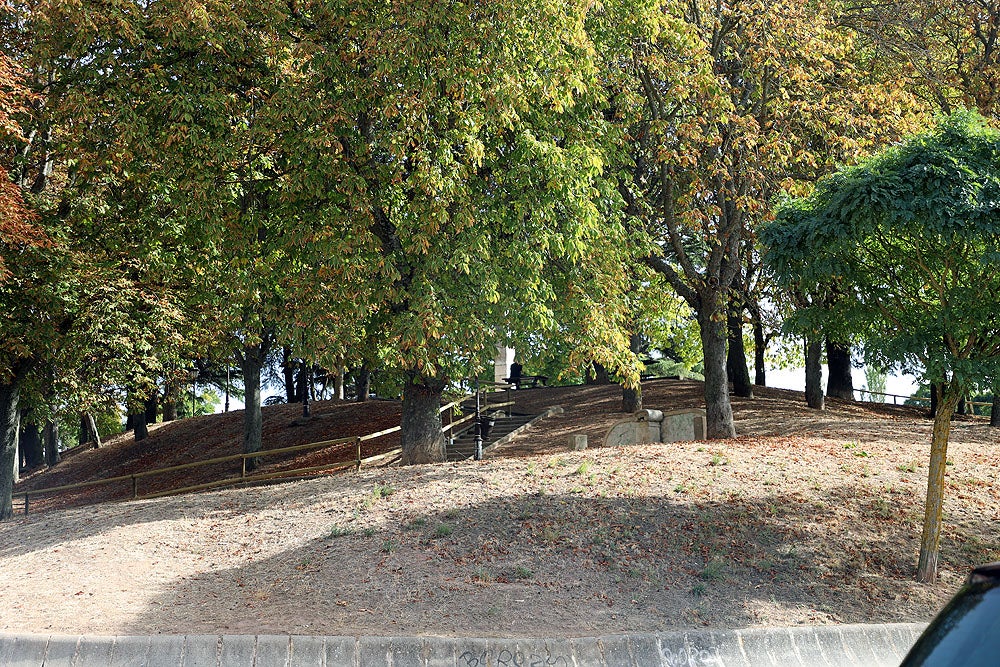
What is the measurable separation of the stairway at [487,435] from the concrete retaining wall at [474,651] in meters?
13.4

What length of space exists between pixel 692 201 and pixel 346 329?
26.8ft

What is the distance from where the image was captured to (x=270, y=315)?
17391mm

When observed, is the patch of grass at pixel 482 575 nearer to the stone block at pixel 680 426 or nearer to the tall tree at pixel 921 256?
the tall tree at pixel 921 256

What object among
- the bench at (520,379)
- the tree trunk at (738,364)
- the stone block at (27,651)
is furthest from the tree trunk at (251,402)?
the stone block at (27,651)

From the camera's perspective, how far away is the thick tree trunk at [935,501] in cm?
1085

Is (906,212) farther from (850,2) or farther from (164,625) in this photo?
(850,2)

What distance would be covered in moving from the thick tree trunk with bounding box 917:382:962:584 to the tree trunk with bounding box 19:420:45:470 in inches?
1387

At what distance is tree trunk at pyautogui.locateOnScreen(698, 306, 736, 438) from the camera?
736 inches

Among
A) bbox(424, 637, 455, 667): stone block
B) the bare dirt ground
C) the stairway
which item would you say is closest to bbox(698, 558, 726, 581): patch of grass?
the bare dirt ground

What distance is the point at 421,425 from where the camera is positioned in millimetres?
16891

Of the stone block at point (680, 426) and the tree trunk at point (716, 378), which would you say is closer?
the tree trunk at point (716, 378)

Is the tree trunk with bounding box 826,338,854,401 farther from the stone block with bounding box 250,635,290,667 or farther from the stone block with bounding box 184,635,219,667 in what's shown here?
the stone block with bounding box 184,635,219,667

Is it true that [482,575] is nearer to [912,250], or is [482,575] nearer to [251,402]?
[912,250]

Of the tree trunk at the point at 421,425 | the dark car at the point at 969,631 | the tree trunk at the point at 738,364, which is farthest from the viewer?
the tree trunk at the point at 738,364
